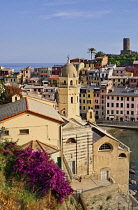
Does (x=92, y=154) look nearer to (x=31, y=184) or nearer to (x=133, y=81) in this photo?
(x=31, y=184)

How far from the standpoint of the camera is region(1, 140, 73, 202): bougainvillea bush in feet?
49.7

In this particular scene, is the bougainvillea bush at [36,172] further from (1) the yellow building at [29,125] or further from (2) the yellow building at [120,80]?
(2) the yellow building at [120,80]

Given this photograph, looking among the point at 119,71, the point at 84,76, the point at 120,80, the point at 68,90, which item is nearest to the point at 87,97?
the point at 120,80

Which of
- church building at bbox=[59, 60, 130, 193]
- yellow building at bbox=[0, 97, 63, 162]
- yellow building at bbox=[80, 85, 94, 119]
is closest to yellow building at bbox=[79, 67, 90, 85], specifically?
yellow building at bbox=[80, 85, 94, 119]

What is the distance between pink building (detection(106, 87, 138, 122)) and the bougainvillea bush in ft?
176

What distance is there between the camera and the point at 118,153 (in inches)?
1041

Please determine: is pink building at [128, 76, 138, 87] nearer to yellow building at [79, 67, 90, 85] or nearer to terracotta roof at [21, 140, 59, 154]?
yellow building at [79, 67, 90, 85]

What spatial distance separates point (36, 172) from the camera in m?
15.9

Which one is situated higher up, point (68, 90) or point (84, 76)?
point (84, 76)

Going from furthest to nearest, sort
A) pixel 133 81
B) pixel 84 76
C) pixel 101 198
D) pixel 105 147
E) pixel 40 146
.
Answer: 1. pixel 84 76
2. pixel 133 81
3. pixel 105 147
4. pixel 40 146
5. pixel 101 198

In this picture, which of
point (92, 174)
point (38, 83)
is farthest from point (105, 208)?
point (38, 83)

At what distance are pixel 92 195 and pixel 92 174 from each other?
733 cm

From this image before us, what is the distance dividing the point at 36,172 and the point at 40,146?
4251mm

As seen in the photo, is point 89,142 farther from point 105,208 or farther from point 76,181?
point 105,208
